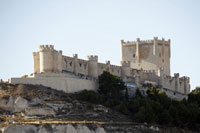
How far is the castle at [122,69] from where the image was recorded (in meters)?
91.9

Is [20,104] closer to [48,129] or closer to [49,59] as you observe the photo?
[48,129]

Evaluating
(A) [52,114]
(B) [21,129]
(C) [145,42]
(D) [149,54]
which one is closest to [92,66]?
(D) [149,54]

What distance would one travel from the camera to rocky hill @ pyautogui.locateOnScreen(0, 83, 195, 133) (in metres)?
80.3

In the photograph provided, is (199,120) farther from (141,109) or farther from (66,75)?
(66,75)

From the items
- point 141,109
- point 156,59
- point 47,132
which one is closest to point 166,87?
point 156,59

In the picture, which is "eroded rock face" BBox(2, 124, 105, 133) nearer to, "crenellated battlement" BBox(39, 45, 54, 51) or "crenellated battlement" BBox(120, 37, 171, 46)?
"crenellated battlement" BBox(39, 45, 54, 51)

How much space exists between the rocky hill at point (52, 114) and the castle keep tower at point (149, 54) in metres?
23.5

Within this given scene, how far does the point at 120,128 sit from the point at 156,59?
93.7 ft

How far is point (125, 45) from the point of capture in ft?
380

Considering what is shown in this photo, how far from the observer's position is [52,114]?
84438 mm

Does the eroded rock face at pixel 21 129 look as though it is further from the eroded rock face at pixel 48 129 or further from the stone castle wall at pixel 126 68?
the stone castle wall at pixel 126 68

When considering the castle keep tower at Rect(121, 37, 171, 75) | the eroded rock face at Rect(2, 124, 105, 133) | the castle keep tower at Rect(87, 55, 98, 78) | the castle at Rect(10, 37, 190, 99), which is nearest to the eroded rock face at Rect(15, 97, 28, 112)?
the castle at Rect(10, 37, 190, 99)

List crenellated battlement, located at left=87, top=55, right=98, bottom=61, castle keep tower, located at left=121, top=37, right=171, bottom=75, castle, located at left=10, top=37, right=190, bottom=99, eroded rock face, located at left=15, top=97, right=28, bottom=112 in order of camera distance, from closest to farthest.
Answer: eroded rock face, located at left=15, top=97, right=28, bottom=112, castle, located at left=10, top=37, right=190, bottom=99, crenellated battlement, located at left=87, top=55, right=98, bottom=61, castle keep tower, located at left=121, top=37, right=171, bottom=75

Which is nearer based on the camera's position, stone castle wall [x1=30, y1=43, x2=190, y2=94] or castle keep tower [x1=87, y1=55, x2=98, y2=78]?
stone castle wall [x1=30, y1=43, x2=190, y2=94]
